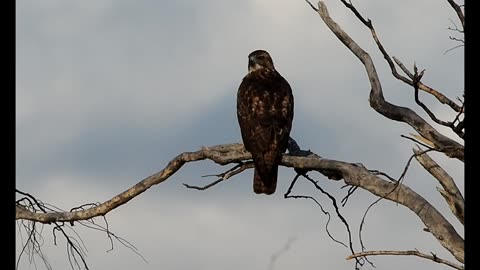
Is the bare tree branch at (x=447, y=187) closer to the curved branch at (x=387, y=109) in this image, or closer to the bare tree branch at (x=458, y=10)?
the curved branch at (x=387, y=109)

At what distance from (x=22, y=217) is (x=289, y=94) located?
113 inches

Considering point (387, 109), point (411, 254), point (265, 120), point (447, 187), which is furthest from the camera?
point (265, 120)

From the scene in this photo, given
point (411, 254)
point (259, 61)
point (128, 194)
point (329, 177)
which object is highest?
point (259, 61)

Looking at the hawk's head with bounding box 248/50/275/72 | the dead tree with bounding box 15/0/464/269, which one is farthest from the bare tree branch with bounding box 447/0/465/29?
the hawk's head with bounding box 248/50/275/72

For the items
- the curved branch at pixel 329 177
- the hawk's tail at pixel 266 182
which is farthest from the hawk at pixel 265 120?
the curved branch at pixel 329 177

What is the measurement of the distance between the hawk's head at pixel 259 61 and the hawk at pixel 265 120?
0.26 ft

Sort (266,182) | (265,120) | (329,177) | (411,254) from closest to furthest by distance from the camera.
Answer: (411,254)
(329,177)
(266,182)
(265,120)

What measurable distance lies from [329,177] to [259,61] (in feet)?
9.43

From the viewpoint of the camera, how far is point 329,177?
7.82 metres

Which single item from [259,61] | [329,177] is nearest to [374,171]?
[329,177]

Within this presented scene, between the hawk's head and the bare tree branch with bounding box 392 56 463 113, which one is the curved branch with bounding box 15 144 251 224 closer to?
the bare tree branch with bounding box 392 56 463 113

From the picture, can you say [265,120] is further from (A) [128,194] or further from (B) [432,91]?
(B) [432,91]

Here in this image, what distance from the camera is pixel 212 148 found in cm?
812

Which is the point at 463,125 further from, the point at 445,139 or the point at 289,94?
the point at 289,94
